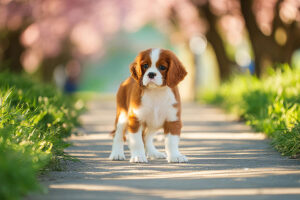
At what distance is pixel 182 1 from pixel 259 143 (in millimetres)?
13740

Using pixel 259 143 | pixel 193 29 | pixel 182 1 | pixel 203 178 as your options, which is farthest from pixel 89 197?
pixel 193 29

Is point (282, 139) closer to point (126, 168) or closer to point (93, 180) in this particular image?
point (126, 168)

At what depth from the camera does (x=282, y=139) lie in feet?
21.2

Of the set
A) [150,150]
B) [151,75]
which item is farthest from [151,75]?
[150,150]

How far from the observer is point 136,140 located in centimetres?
577

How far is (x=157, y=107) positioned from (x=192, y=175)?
1038 millimetres

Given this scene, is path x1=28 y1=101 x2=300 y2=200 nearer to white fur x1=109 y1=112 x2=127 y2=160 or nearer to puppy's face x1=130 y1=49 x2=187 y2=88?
white fur x1=109 y1=112 x2=127 y2=160

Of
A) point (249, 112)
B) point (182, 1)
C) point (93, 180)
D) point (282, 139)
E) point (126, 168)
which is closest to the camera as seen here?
point (93, 180)

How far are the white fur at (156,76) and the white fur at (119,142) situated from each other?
0.80m

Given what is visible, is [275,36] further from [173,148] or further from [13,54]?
[173,148]

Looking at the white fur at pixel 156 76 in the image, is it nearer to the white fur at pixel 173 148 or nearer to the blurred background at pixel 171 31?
the white fur at pixel 173 148

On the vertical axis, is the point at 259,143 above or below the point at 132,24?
below

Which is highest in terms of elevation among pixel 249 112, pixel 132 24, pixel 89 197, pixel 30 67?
pixel 132 24

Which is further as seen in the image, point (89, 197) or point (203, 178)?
point (203, 178)
